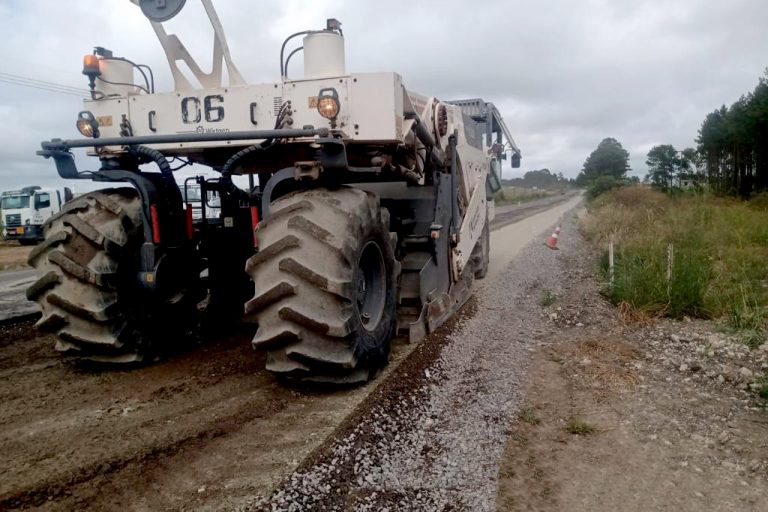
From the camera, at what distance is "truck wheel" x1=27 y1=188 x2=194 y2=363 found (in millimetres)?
4609

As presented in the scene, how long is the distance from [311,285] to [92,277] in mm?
1827

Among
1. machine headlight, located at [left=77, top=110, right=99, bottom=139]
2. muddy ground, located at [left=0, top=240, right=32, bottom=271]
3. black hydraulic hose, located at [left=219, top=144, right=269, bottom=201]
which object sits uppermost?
machine headlight, located at [left=77, top=110, right=99, bottom=139]

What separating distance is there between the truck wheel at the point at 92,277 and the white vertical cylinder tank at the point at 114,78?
953mm

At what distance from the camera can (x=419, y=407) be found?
4383 millimetres

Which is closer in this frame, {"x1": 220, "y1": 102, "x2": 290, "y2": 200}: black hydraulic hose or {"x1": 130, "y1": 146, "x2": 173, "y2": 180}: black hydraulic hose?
{"x1": 220, "y1": 102, "x2": 290, "y2": 200}: black hydraulic hose

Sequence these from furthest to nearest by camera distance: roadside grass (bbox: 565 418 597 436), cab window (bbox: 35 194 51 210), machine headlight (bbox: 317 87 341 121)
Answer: cab window (bbox: 35 194 51 210) < machine headlight (bbox: 317 87 341 121) < roadside grass (bbox: 565 418 597 436)

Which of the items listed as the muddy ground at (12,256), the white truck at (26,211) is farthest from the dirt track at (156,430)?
the white truck at (26,211)

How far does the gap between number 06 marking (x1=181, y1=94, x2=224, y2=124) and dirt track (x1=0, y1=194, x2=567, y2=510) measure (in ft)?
6.94

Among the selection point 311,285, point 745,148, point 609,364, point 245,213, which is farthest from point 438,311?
point 745,148

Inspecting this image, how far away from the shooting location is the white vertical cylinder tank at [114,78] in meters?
5.24

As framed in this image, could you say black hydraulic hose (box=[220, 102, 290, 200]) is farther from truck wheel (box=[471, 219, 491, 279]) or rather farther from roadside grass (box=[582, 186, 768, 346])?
truck wheel (box=[471, 219, 491, 279])

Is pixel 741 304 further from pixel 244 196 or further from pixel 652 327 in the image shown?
pixel 244 196

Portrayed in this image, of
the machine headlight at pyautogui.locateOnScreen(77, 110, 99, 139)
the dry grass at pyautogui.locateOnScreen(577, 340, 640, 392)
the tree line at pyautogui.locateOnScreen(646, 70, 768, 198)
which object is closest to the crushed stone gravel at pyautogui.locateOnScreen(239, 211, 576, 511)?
the dry grass at pyautogui.locateOnScreen(577, 340, 640, 392)

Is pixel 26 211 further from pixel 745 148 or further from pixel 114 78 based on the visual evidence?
pixel 745 148
